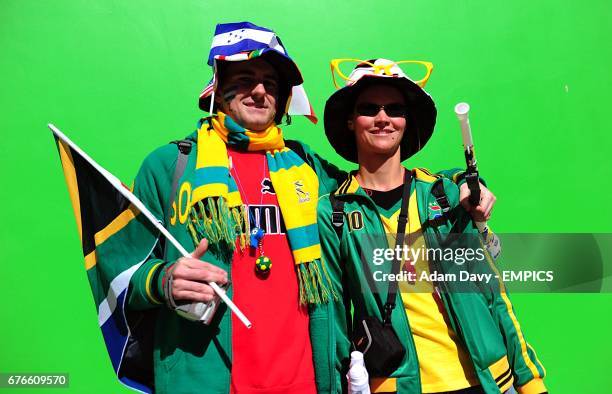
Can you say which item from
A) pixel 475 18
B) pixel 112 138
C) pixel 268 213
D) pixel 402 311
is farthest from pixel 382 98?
pixel 112 138

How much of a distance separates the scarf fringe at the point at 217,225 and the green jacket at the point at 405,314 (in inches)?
12.8

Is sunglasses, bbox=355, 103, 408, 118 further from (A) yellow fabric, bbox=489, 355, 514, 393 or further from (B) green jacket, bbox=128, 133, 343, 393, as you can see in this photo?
(A) yellow fabric, bbox=489, 355, 514, 393

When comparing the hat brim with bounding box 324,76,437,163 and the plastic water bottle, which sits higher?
the hat brim with bounding box 324,76,437,163

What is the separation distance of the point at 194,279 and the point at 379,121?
2.89 ft

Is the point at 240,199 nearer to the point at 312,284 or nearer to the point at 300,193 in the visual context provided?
the point at 300,193

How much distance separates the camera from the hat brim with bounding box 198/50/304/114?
6.71 feet

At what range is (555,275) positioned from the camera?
3.13m

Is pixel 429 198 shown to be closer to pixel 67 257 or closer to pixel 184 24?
pixel 184 24

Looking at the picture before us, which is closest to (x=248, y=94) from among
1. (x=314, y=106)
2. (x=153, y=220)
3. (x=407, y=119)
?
(x=153, y=220)

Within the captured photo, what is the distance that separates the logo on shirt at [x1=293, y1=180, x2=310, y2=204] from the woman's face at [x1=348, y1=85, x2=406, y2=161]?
0.94 ft

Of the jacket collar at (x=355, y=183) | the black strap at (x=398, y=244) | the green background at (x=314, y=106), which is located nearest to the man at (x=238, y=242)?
the jacket collar at (x=355, y=183)

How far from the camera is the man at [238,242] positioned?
176 centimetres

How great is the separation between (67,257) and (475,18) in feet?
8.95

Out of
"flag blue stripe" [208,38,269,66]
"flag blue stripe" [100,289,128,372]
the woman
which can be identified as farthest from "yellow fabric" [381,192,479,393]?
"flag blue stripe" [100,289,128,372]
